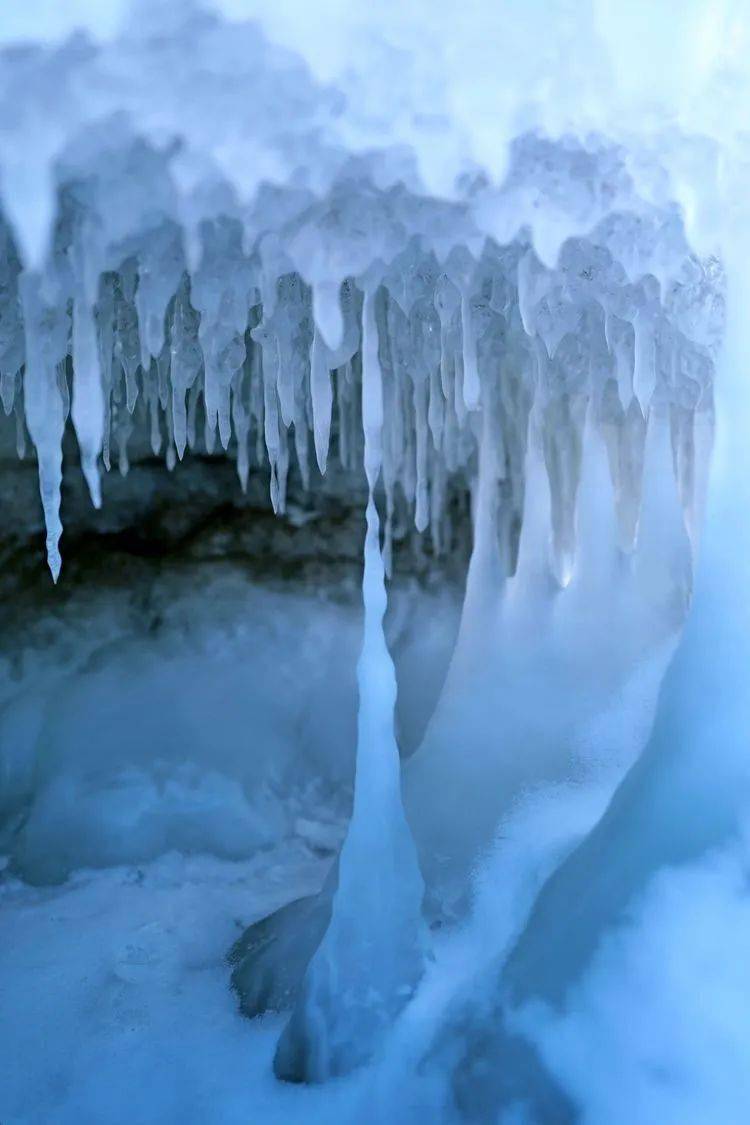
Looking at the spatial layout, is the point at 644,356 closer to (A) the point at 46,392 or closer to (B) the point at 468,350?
(B) the point at 468,350

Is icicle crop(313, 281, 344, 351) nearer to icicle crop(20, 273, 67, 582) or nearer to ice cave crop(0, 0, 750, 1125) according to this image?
ice cave crop(0, 0, 750, 1125)

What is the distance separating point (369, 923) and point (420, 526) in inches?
61.5

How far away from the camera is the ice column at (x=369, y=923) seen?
2.02 m

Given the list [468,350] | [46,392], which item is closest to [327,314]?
[468,350]

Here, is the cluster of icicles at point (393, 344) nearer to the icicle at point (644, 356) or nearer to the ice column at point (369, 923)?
the icicle at point (644, 356)

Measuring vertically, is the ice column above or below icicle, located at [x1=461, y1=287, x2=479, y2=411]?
below

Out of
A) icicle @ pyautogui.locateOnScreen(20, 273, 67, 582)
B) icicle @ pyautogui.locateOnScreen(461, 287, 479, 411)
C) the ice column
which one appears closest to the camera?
the ice column

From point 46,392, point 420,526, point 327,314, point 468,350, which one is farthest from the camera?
→ point 420,526

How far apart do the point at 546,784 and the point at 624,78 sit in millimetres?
1604

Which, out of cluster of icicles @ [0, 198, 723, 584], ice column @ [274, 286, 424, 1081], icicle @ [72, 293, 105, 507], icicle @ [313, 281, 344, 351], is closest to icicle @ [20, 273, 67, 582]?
cluster of icicles @ [0, 198, 723, 584]

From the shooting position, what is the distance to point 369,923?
2086 mm

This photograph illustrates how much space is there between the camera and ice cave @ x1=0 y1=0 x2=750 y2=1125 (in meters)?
1.72

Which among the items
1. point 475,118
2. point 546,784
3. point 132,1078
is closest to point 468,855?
point 546,784

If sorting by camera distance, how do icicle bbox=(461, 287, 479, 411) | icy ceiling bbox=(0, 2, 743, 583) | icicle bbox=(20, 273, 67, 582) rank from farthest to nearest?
icicle bbox=(461, 287, 479, 411)
icicle bbox=(20, 273, 67, 582)
icy ceiling bbox=(0, 2, 743, 583)
